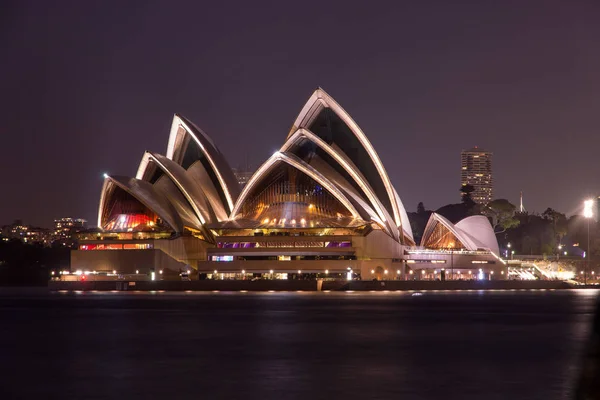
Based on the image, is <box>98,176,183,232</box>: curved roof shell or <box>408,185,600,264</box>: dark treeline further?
<box>408,185,600,264</box>: dark treeline

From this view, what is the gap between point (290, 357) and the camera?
2458 centimetres

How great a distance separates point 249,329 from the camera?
35.2m

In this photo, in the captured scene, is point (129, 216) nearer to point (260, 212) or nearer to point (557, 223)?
point (260, 212)

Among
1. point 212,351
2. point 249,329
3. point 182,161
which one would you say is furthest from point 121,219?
point 212,351

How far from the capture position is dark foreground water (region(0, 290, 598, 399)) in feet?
59.7

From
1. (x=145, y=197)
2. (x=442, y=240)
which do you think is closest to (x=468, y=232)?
(x=442, y=240)

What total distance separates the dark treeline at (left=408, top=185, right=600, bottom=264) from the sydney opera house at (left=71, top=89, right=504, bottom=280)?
65.5 meters

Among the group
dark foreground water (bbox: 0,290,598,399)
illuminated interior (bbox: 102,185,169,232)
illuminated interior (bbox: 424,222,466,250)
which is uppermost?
illuminated interior (bbox: 102,185,169,232)

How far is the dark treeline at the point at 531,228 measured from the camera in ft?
535

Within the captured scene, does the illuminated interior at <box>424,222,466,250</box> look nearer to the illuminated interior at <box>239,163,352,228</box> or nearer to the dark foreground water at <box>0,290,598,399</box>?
the illuminated interior at <box>239,163,352,228</box>

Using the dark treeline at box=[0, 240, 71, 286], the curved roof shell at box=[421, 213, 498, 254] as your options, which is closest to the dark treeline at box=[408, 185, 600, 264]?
the curved roof shell at box=[421, 213, 498, 254]

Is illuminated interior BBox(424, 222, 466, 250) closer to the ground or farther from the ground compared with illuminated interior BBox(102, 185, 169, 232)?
closer to the ground

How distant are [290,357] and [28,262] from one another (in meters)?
122

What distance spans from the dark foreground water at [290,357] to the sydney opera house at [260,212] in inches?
2030
